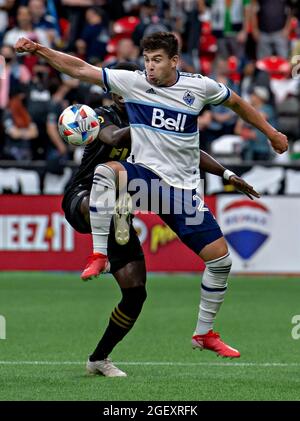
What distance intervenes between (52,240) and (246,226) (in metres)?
2.84

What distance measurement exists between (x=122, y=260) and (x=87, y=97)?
10.2 m

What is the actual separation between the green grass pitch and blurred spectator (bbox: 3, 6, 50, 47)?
197 inches

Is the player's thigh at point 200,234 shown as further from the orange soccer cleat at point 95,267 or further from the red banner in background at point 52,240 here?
the red banner in background at point 52,240

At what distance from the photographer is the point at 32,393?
7.81 meters

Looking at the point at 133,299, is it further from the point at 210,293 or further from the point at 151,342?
the point at 151,342

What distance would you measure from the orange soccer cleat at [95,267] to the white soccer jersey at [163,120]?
744 mm

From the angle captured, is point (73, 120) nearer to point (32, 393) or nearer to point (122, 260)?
point (122, 260)

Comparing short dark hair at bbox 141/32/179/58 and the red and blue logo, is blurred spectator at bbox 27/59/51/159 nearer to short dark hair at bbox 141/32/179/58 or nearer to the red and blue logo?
the red and blue logo

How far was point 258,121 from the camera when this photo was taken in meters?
8.69

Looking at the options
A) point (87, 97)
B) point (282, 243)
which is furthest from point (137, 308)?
point (87, 97)

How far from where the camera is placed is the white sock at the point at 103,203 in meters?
8.30

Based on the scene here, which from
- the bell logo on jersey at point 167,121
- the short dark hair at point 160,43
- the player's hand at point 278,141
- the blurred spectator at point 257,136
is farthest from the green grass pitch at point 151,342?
the blurred spectator at point 257,136

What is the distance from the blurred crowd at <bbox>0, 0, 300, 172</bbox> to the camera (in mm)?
19078

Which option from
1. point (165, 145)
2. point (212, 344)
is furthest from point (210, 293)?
point (165, 145)
